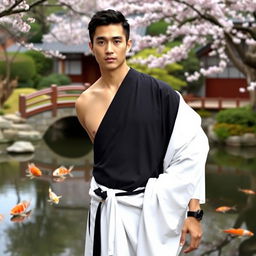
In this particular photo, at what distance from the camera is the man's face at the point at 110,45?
9.34ft

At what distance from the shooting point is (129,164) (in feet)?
9.38

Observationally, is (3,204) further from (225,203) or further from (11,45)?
(11,45)

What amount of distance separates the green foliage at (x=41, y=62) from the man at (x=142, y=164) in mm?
27734

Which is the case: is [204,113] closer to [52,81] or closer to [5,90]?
[52,81]

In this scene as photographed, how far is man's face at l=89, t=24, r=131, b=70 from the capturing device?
2.85 m

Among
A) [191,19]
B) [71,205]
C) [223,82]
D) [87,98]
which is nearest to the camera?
[87,98]

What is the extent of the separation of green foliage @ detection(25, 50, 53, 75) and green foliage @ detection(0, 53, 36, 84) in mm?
2009

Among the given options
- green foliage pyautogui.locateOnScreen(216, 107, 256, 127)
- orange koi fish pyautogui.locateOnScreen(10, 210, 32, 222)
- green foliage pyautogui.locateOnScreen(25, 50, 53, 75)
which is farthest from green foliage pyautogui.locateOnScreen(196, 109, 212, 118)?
orange koi fish pyautogui.locateOnScreen(10, 210, 32, 222)

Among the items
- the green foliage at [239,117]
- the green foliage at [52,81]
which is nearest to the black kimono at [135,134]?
the green foliage at [239,117]

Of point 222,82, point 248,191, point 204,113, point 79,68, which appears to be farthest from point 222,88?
point 248,191

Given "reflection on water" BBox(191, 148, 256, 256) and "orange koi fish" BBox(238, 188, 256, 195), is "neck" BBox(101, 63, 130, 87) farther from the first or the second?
"orange koi fish" BBox(238, 188, 256, 195)

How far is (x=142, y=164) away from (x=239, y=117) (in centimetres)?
1683

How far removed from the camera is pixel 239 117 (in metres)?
19.2

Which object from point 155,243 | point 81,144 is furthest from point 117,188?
point 81,144
